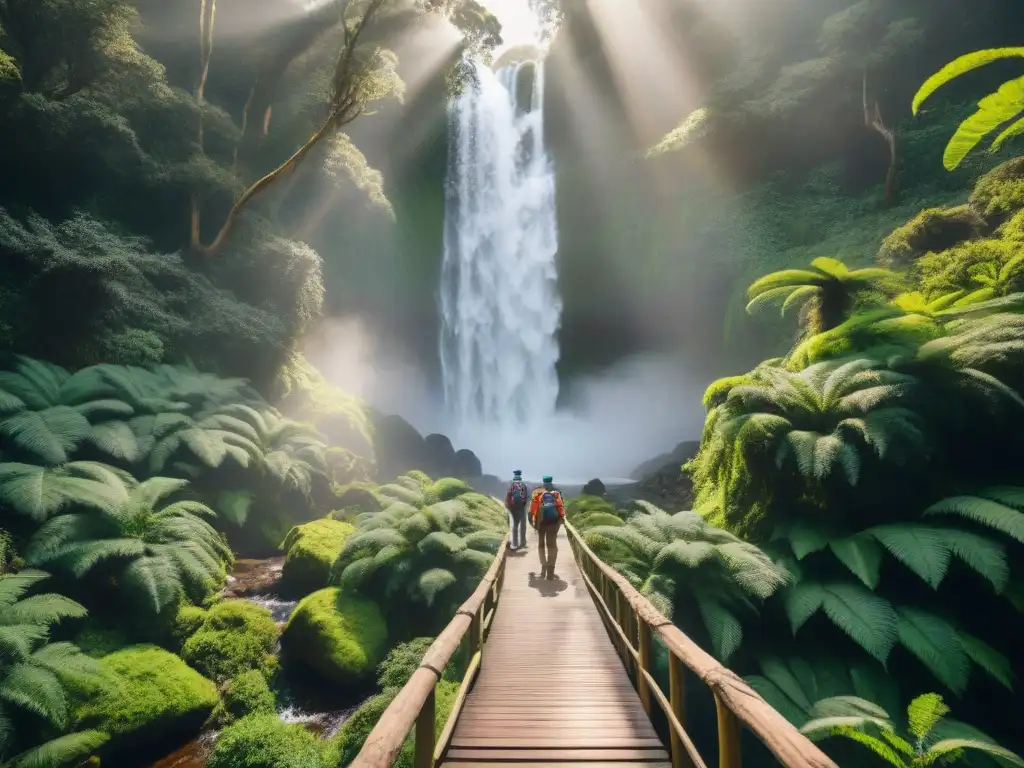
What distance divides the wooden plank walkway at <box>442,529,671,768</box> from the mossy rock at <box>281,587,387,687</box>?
1725 millimetres

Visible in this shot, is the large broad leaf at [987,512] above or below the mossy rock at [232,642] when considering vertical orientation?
above

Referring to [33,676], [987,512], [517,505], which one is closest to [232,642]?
[33,676]

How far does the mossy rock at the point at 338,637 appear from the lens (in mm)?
5938

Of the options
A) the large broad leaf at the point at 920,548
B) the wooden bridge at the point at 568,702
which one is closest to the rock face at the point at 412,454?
the wooden bridge at the point at 568,702

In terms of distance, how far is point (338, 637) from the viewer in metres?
6.15

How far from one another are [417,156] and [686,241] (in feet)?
61.7

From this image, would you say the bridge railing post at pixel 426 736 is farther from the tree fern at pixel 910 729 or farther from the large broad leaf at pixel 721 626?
the large broad leaf at pixel 721 626

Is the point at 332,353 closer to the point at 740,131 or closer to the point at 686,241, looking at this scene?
the point at 686,241

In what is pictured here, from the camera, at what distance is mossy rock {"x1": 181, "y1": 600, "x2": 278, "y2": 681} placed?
586 centimetres

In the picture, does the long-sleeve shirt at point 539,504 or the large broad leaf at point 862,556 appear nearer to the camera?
the large broad leaf at point 862,556

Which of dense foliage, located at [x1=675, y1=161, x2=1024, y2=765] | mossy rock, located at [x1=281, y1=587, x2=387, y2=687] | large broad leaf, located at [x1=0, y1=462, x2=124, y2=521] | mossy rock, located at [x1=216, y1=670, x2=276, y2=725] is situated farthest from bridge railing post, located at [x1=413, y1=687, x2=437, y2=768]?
large broad leaf, located at [x1=0, y1=462, x2=124, y2=521]

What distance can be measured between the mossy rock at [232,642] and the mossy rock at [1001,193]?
551 inches

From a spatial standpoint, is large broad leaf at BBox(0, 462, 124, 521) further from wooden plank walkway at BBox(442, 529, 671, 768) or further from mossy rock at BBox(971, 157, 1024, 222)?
mossy rock at BBox(971, 157, 1024, 222)

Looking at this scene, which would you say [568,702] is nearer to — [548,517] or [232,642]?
[548,517]
